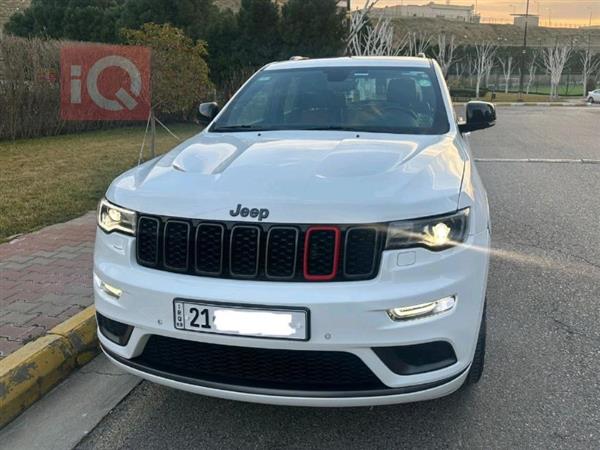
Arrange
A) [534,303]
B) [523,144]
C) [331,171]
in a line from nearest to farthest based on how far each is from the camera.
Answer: [331,171]
[534,303]
[523,144]

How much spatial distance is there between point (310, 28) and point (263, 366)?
2244 cm

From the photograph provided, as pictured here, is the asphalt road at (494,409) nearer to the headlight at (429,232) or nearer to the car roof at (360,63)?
the headlight at (429,232)

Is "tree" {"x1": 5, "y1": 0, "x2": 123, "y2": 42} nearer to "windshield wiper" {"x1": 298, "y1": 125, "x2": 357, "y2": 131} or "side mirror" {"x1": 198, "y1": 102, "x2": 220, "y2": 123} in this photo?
"side mirror" {"x1": 198, "y1": 102, "x2": 220, "y2": 123}

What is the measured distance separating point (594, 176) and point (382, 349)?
8.71m

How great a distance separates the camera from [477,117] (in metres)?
4.41

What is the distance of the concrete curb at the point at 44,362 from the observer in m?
2.98

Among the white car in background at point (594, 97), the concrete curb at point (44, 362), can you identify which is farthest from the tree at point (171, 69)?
the white car in background at point (594, 97)

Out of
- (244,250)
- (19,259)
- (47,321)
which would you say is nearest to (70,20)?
(19,259)

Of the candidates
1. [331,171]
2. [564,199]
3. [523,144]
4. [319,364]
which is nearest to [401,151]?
[331,171]

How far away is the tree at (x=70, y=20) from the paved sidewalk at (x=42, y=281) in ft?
71.6

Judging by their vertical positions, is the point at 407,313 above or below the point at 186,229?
below

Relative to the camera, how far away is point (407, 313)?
2371mm

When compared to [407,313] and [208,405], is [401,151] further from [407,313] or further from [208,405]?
[208,405]

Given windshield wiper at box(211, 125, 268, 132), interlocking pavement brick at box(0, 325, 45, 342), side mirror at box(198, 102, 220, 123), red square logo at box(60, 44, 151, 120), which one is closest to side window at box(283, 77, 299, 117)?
windshield wiper at box(211, 125, 268, 132)
